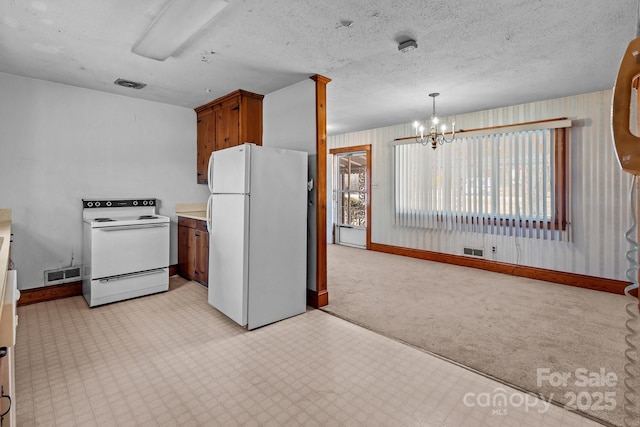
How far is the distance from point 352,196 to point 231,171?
4.47 meters

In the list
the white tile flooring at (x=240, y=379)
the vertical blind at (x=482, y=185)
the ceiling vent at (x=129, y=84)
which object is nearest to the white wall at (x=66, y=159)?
the ceiling vent at (x=129, y=84)

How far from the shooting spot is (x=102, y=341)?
Answer: 8.41ft

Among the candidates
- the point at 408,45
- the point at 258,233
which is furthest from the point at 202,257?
the point at 408,45

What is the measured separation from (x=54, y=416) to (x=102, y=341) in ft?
2.95

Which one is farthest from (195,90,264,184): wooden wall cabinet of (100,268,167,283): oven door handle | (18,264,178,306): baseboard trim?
(18,264,178,306): baseboard trim

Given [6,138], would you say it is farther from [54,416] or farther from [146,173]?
[54,416]

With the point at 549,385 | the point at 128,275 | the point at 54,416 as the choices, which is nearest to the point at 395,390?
the point at 549,385

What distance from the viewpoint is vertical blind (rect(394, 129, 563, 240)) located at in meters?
4.30

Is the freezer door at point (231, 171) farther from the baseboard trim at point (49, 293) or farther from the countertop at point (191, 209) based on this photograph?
the baseboard trim at point (49, 293)

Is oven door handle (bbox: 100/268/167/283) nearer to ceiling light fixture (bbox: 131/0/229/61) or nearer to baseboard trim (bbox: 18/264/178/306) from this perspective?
baseboard trim (bbox: 18/264/178/306)

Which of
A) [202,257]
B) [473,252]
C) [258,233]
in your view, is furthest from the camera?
[473,252]

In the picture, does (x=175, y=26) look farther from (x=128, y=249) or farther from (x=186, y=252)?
(x=186, y=252)

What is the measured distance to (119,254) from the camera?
134 inches

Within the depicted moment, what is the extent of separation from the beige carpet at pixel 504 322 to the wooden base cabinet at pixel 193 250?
1602 mm
